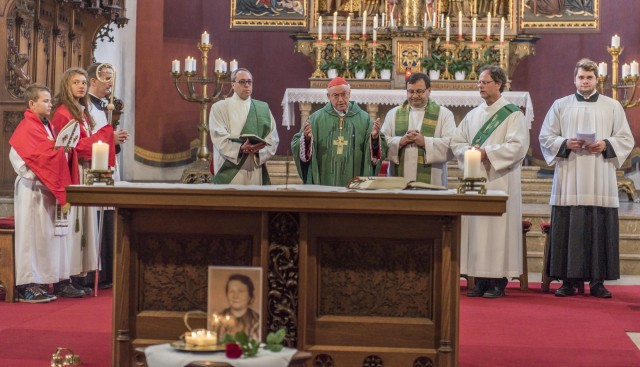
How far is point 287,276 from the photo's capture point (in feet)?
17.3

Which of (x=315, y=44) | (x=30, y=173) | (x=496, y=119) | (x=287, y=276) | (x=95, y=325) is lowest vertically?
(x=95, y=325)

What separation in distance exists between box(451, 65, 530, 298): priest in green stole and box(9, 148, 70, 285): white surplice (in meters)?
3.16

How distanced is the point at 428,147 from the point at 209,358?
4394 millimetres

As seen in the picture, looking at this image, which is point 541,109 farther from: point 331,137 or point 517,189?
point 331,137

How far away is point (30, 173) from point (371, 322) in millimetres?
3579

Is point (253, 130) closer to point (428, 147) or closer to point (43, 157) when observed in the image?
point (428, 147)

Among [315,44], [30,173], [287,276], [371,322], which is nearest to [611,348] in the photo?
[371,322]

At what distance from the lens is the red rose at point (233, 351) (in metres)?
4.01

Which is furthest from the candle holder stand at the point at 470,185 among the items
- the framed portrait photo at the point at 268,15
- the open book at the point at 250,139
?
the framed portrait photo at the point at 268,15

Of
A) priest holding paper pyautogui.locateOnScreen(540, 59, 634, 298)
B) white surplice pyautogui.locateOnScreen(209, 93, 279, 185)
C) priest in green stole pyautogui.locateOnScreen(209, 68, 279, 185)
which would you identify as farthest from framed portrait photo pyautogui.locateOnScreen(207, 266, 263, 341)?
priest holding paper pyautogui.locateOnScreen(540, 59, 634, 298)

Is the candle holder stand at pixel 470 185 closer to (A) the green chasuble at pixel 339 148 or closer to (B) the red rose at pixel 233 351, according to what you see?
(B) the red rose at pixel 233 351

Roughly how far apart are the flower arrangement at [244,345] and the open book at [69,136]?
3.87 metres

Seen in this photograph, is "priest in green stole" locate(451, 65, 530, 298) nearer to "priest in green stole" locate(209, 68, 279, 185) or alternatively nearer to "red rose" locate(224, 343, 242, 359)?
"priest in green stole" locate(209, 68, 279, 185)

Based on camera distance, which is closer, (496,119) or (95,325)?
(95,325)
